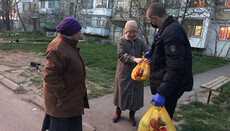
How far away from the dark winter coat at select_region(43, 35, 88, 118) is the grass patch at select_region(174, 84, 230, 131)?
7.00 feet

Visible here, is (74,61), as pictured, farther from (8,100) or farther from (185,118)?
(8,100)

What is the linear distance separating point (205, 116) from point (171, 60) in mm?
2612

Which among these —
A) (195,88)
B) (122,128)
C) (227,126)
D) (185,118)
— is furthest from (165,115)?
(195,88)

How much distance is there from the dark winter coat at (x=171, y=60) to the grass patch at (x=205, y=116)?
1.65m

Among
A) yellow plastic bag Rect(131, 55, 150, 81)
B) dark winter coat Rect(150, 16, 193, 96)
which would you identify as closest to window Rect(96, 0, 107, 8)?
yellow plastic bag Rect(131, 55, 150, 81)

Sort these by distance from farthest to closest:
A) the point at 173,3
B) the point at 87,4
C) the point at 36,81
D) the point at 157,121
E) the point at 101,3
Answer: the point at 87,4, the point at 101,3, the point at 173,3, the point at 36,81, the point at 157,121

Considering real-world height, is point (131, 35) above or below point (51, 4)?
below

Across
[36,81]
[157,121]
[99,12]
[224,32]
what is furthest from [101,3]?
[157,121]

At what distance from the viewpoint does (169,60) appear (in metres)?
1.94

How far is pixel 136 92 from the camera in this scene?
3.29 meters

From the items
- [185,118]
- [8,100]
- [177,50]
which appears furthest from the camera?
[8,100]

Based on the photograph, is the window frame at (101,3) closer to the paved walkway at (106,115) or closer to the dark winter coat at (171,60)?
the paved walkway at (106,115)

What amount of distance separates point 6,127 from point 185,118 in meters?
3.34

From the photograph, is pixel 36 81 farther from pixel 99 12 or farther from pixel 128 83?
pixel 99 12
